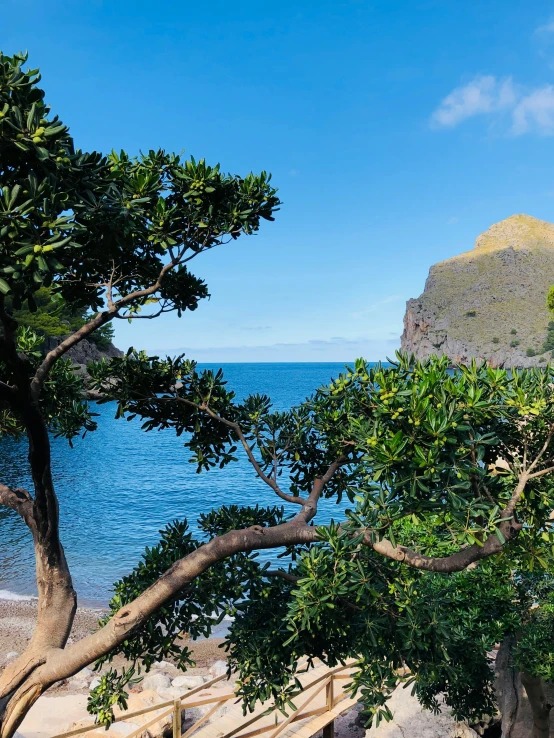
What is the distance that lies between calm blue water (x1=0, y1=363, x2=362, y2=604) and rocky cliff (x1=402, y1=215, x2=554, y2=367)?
213 ft

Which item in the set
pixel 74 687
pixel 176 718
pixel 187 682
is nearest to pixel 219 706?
pixel 176 718

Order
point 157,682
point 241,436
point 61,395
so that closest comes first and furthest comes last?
point 241,436 → point 61,395 → point 157,682

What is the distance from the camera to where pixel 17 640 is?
1941 cm

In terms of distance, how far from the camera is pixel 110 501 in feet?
120

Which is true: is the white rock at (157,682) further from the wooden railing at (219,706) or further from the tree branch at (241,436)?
the tree branch at (241,436)

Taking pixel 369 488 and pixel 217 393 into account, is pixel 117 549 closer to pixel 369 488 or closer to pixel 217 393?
pixel 217 393

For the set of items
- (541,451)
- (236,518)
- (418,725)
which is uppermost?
(541,451)

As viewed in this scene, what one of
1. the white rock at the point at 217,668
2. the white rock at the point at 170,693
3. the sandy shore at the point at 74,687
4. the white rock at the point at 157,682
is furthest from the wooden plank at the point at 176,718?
the white rock at the point at 217,668

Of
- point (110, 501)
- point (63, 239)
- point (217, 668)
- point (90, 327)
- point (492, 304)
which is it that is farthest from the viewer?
point (492, 304)

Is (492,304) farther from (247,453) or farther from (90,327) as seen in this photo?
(90,327)

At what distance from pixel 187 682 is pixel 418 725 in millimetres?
7299

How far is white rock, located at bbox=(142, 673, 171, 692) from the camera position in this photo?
15406 mm

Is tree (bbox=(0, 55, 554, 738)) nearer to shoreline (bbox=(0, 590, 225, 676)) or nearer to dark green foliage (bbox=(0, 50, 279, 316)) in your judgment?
dark green foliage (bbox=(0, 50, 279, 316))

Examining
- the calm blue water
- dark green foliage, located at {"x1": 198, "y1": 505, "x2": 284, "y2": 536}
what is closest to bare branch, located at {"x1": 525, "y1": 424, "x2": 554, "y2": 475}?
dark green foliage, located at {"x1": 198, "y1": 505, "x2": 284, "y2": 536}
